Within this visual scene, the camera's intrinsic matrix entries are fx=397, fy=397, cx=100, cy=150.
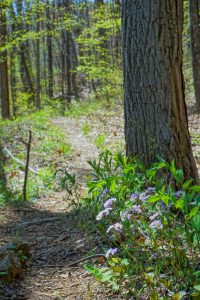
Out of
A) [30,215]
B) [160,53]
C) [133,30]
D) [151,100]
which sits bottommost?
[30,215]

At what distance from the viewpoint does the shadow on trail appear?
2992 mm

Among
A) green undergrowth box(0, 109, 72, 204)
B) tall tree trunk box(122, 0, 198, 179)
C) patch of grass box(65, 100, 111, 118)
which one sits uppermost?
tall tree trunk box(122, 0, 198, 179)

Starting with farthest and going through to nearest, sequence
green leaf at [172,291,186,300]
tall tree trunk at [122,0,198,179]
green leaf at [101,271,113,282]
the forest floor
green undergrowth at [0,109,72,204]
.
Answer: green undergrowth at [0,109,72,204], tall tree trunk at [122,0,198,179], the forest floor, green leaf at [101,271,113,282], green leaf at [172,291,186,300]

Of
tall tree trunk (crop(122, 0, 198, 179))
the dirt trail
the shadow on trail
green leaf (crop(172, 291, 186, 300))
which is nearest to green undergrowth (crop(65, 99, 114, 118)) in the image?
the dirt trail

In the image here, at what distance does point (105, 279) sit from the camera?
2.71 meters

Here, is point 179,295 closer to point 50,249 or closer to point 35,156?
point 50,249

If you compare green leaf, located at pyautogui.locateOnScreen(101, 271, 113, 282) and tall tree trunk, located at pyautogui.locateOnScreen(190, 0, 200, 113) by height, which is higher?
tall tree trunk, located at pyautogui.locateOnScreen(190, 0, 200, 113)

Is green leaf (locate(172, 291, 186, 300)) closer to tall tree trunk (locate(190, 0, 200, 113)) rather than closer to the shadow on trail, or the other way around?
the shadow on trail

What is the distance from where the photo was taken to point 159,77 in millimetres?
4023

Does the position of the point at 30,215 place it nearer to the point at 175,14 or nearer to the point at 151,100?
the point at 151,100

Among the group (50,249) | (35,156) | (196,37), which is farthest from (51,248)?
(196,37)

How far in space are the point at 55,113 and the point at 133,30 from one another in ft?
54.6

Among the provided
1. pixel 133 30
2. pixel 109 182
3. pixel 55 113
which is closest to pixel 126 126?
pixel 133 30

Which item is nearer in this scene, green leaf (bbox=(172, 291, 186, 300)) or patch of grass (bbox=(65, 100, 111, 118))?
green leaf (bbox=(172, 291, 186, 300))
